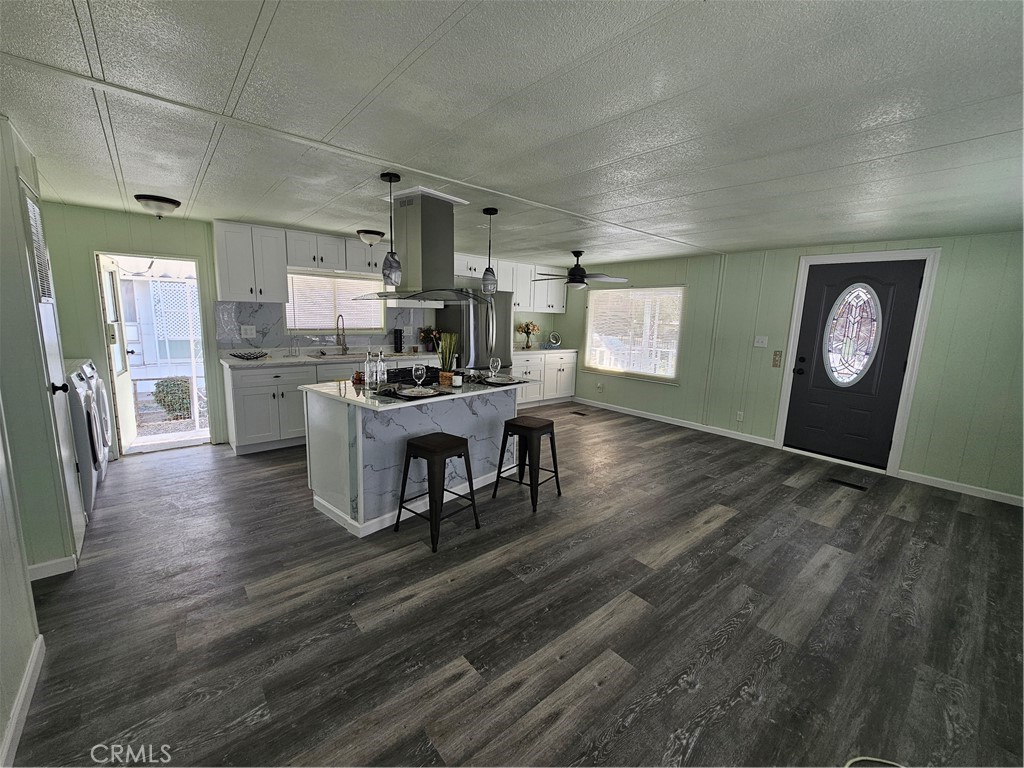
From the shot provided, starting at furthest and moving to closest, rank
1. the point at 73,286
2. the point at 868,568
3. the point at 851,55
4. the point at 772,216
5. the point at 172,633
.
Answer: the point at 73,286 → the point at 772,216 → the point at 868,568 → the point at 172,633 → the point at 851,55

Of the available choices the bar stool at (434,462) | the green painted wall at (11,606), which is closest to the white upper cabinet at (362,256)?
the bar stool at (434,462)

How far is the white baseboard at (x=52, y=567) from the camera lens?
2.31 metres

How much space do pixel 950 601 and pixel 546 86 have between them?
11.3 ft

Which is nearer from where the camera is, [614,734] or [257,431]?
[614,734]

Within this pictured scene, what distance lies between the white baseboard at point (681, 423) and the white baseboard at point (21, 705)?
20.0 ft

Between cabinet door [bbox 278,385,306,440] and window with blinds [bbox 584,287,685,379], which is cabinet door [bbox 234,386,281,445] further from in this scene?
window with blinds [bbox 584,287,685,379]

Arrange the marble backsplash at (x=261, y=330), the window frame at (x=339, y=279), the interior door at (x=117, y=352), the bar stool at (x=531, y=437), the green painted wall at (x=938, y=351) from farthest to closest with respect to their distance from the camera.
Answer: the window frame at (x=339, y=279), the marble backsplash at (x=261, y=330), the interior door at (x=117, y=352), the green painted wall at (x=938, y=351), the bar stool at (x=531, y=437)

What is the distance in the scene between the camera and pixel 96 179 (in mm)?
2961

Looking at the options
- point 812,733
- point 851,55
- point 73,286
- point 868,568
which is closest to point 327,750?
point 812,733

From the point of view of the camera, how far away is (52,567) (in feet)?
7.73

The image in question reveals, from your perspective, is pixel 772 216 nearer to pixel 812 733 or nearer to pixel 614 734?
pixel 812 733

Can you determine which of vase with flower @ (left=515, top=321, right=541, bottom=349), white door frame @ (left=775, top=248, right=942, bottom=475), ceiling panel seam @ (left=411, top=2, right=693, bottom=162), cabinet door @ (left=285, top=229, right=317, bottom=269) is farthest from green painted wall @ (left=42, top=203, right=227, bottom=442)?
white door frame @ (left=775, top=248, right=942, bottom=475)

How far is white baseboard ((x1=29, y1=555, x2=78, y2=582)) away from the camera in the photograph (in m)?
2.31

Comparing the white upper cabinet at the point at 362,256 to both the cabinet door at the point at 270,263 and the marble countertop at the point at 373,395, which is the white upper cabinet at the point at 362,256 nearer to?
the cabinet door at the point at 270,263
